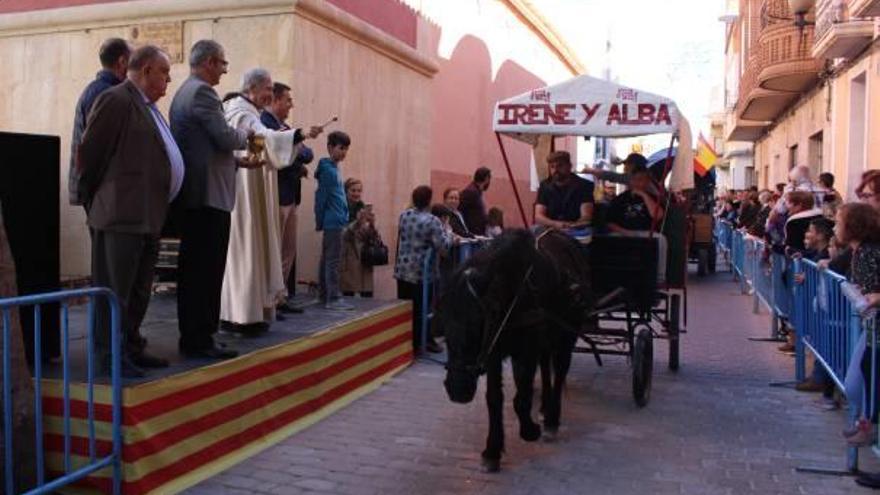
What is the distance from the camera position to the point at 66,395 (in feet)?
14.6

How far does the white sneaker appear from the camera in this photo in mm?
7852

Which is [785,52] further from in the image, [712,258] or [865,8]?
[865,8]

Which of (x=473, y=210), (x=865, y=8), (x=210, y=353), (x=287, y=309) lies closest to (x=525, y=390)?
(x=210, y=353)

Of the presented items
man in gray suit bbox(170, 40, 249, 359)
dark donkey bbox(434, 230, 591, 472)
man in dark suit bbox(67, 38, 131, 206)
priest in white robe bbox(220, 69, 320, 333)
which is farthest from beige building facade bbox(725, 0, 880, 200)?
man in dark suit bbox(67, 38, 131, 206)

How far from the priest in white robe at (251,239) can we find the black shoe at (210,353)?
77 centimetres

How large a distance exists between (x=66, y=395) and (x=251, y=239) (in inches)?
83.9

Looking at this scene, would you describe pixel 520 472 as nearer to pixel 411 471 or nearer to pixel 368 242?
pixel 411 471

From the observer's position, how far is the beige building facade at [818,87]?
44.5 feet

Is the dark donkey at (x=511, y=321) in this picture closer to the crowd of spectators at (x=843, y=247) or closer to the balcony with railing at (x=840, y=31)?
the crowd of spectators at (x=843, y=247)

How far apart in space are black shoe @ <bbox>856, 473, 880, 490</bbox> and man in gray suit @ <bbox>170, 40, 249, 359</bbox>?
3.96 meters

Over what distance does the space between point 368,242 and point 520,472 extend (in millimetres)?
4237

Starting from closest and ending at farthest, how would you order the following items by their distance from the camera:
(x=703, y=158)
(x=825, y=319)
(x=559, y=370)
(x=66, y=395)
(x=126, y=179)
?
(x=66, y=395)
(x=126, y=179)
(x=559, y=370)
(x=825, y=319)
(x=703, y=158)

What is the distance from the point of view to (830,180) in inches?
459

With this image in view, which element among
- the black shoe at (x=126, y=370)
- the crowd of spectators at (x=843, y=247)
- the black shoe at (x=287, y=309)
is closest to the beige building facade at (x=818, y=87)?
the crowd of spectators at (x=843, y=247)
